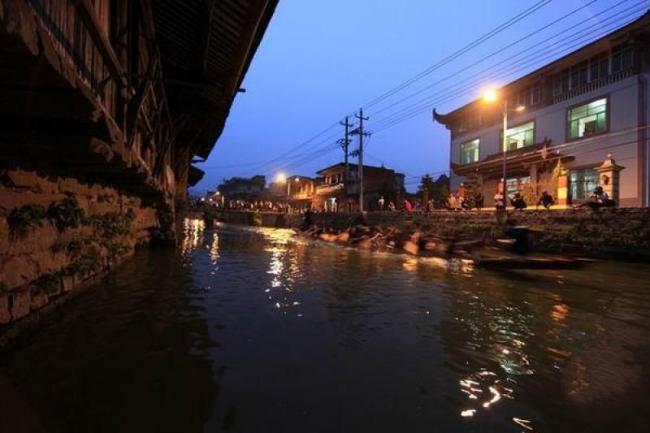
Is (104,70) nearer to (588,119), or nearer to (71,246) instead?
(71,246)

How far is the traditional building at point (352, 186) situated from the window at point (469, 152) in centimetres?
947

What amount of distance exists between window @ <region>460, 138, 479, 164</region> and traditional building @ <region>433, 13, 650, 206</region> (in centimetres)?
79

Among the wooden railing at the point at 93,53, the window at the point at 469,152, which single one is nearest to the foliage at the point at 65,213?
the wooden railing at the point at 93,53

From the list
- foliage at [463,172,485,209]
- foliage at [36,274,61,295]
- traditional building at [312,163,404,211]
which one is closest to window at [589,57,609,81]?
foliage at [463,172,485,209]

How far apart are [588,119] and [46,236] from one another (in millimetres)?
32115

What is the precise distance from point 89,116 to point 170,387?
286 cm

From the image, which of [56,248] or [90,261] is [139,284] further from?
[56,248]

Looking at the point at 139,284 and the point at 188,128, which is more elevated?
the point at 188,128

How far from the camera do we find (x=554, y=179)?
2756 cm

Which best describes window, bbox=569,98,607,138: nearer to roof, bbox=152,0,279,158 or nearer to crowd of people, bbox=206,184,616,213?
crowd of people, bbox=206,184,616,213

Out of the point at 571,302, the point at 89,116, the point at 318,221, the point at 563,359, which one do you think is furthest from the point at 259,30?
the point at 318,221

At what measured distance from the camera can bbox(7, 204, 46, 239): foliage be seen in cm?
562

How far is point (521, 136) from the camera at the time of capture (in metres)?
36.3

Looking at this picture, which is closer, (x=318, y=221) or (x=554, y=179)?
(x=554, y=179)
